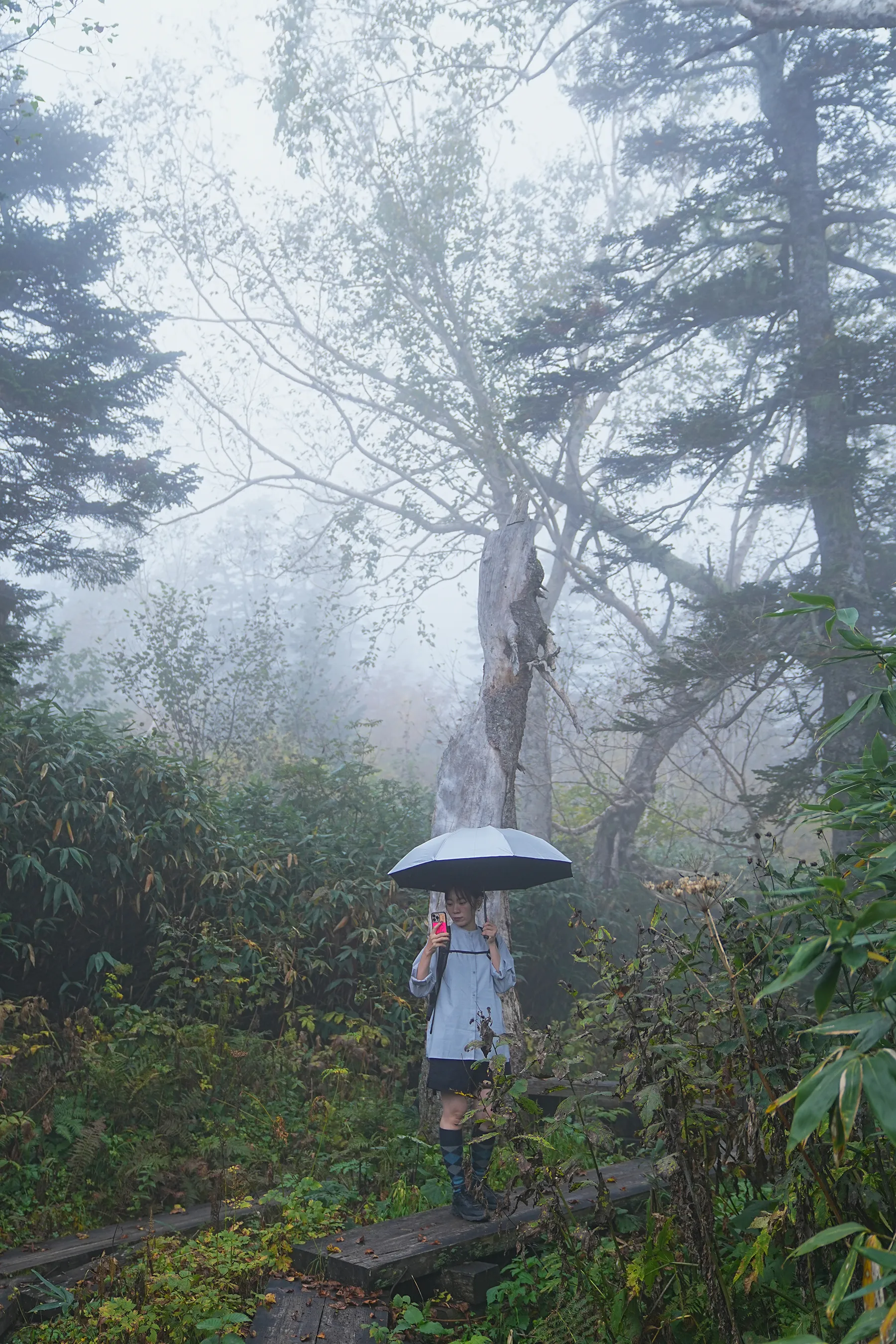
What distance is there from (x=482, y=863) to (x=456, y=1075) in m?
1.14

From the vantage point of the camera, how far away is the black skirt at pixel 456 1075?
5.11m

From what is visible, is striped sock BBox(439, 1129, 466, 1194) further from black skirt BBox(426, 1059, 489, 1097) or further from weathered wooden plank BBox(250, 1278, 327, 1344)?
weathered wooden plank BBox(250, 1278, 327, 1344)

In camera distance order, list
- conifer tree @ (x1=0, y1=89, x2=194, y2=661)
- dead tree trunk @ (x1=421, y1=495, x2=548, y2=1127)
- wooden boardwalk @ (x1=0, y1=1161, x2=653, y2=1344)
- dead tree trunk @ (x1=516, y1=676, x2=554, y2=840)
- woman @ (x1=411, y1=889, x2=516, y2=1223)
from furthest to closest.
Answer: dead tree trunk @ (x1=516, y1=676, x2=554, y2=840) < conifer tree @ (x1=0, y1=89, x2=194, y2=661) < dead tree trunk @ (x1=421, y1=495, x2=548, y2=1127) < woman @ (x1=411, y1=889, x2=516, y2=1223) < wooden boardwalk @ (x1=0, y1=1161, x2=653, y2=1344)

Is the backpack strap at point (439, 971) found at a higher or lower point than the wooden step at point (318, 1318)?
higher

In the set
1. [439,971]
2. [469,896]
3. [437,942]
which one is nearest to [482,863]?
[469,896]

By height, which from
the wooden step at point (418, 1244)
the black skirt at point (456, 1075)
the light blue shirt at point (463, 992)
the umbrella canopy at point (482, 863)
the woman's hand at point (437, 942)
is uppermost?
the umbrella canopy at point (482, 863)

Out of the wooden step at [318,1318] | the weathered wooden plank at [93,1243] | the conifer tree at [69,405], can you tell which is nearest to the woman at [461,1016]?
the wooden step at [318,1318]

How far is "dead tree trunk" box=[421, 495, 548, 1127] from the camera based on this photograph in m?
7.70

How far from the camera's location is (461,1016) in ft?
17.4

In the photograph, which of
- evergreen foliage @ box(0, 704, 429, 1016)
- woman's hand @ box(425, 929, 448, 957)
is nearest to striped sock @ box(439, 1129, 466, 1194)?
woman's hand @ box(425, 929, 448, 957)

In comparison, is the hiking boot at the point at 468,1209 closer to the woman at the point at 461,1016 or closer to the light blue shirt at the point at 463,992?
the woman at the point at 461,1016

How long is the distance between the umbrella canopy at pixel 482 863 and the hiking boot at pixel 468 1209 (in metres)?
1.55

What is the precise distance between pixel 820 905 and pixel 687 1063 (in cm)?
72

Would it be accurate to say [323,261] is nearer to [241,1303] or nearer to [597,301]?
[597,301]
